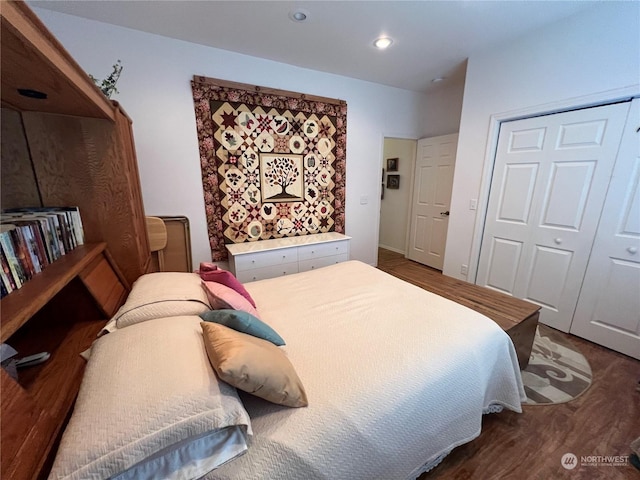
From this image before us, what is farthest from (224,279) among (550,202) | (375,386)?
(550,202)

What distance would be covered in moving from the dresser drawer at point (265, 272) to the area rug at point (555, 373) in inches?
86.1

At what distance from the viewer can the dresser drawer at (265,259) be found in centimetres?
257

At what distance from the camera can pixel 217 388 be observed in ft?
2.53

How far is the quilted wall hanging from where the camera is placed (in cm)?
257


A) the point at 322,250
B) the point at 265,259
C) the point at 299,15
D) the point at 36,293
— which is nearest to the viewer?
the point at 36,293

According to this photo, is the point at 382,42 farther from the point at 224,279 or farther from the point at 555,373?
the point at 555,373

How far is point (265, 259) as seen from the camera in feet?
8.79

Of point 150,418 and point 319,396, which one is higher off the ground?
point 150,418

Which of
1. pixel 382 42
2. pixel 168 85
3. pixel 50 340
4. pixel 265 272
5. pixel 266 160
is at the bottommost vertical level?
pixel 265 272

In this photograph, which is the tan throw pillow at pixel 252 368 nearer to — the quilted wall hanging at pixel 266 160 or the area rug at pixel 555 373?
the area rug at pixel 555 373

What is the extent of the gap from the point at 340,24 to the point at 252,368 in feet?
8.50

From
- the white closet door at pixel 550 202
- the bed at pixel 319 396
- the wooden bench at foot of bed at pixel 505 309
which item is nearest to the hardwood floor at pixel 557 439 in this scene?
the bed at pixel 319 396

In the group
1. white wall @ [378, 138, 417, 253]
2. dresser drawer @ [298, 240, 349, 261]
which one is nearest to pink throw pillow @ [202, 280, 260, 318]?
dresser drawer @ [298, 240, 349, 261]

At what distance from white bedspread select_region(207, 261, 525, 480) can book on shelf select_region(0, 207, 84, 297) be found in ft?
2.86
